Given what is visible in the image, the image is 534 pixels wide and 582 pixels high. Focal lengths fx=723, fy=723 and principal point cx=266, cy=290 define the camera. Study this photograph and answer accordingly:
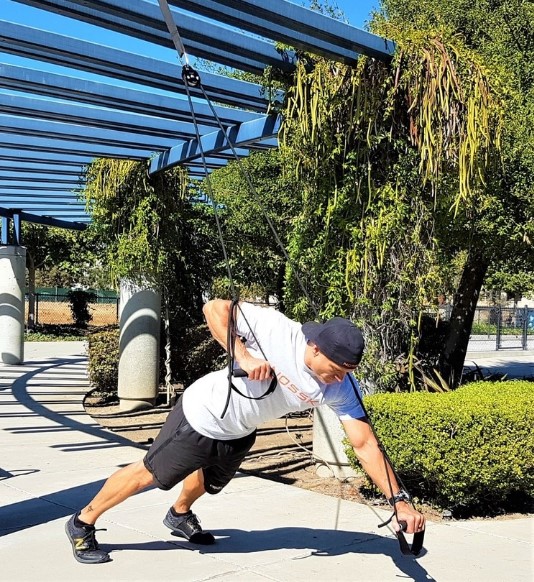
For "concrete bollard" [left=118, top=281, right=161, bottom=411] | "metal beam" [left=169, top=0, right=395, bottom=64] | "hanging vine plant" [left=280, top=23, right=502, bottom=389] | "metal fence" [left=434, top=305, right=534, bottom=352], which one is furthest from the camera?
"metal fence" [left=434, top=305, right=534, bottom=352]

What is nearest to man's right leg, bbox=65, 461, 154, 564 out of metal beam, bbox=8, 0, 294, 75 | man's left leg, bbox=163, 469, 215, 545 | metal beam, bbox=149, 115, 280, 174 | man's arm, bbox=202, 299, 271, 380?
man's left leg, bbox=163, 469, 215, 545

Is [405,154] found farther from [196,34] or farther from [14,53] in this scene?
[14,53]

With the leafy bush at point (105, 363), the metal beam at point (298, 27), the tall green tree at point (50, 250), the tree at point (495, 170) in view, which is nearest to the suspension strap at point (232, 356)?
the metal beam at point (298, 27)

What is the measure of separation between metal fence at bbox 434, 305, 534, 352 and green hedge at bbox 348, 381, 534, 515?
66.2 ft

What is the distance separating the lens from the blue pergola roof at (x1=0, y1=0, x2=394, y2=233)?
5.45 m

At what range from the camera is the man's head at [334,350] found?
3309 mm

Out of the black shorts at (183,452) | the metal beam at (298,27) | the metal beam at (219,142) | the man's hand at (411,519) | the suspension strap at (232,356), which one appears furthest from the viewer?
the metal beam at (219,142)

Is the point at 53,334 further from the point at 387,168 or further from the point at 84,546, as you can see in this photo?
the point at 84,546

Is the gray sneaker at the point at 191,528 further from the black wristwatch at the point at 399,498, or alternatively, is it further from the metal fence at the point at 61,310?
the metal fence at the point at 61,310

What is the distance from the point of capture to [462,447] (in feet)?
16.4

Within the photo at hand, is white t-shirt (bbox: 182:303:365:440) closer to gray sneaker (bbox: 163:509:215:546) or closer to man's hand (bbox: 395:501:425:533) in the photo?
man's hand (bbox: 395:501:425:533)

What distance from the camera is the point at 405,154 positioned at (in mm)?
6016

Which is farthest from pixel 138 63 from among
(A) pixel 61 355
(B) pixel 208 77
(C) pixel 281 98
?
(A) pixel 61 355

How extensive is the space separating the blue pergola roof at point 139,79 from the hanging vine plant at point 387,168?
12.7 inches
